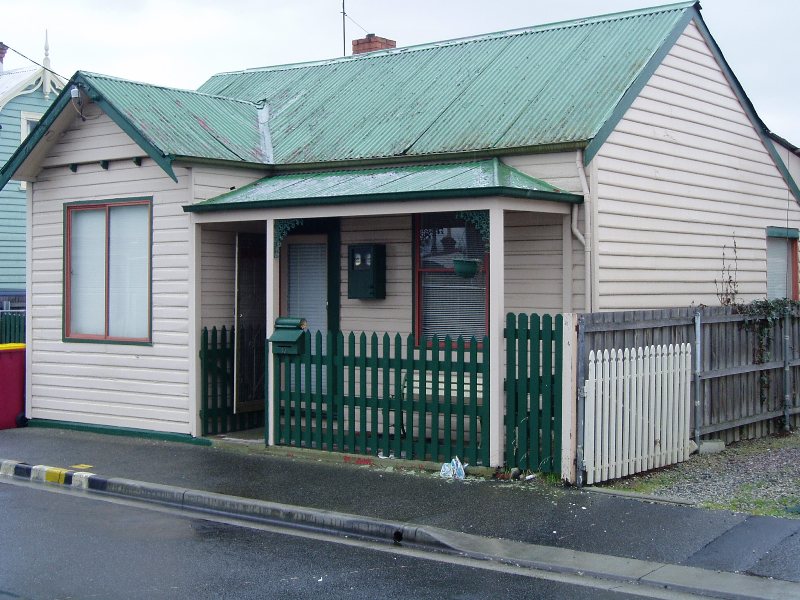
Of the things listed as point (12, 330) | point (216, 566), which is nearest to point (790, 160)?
point (216, 566)

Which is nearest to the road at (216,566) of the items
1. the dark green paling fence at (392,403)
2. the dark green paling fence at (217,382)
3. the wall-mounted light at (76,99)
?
the dark green paling fence at (392,403)

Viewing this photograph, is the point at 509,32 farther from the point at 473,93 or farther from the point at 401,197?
the point at 401,197

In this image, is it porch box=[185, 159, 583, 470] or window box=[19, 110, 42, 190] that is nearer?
porch box=[185, 159, 583, 470]

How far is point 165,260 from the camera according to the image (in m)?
12.7

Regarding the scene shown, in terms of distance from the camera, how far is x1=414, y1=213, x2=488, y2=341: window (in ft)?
38.3

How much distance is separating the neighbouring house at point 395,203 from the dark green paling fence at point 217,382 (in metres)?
0.13

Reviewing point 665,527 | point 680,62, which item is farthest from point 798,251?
point 665,527

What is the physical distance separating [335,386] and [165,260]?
2.79 m

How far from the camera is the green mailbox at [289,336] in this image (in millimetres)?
11484

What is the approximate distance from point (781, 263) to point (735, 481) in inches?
259

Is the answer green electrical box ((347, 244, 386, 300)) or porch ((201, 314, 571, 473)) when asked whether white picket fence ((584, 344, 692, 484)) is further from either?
green electrical box ((347, 244, 386, 300))

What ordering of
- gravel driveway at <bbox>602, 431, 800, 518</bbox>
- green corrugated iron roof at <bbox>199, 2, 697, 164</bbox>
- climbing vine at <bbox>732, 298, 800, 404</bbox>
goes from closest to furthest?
gravel driveway at <bbox>602, 431, 800, 518</bbox> < green corrugated iron roof at <bbox>199, 2, 697, 164</bbox> < climbing vine at <bbox>732, 298, 800, 404</bbox>

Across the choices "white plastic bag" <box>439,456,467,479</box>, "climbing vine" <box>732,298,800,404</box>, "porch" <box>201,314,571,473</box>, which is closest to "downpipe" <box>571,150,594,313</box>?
"porch" <box>201,314,571,473</box>

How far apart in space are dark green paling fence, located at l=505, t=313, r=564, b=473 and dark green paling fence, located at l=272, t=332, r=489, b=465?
27 centimetres
